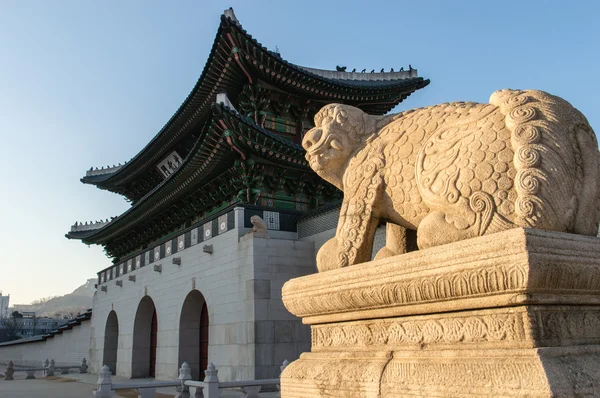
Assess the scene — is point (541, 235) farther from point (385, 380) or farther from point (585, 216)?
point (385, 380)

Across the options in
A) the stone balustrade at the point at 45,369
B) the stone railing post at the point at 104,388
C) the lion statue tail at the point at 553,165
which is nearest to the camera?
the lion statue tail at the point at 553,165

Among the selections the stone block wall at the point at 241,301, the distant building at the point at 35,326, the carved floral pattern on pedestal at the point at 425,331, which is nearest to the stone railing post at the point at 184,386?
the stone block wall at the point at 241,301

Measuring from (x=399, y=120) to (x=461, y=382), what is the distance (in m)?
1.74

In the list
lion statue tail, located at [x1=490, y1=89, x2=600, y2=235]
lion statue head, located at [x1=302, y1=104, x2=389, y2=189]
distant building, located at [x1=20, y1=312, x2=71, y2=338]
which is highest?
distant building, located at [x1=20, y1=312, x2=71, y2=338]

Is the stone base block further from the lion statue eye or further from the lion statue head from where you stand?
the lion statue eye

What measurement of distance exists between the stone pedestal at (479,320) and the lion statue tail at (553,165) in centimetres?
22

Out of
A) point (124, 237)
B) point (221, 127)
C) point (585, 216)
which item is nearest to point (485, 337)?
point (585, 216)

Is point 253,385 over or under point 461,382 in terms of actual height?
under

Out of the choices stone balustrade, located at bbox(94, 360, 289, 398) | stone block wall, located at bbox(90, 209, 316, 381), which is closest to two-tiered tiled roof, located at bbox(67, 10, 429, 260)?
stone block wall, located at bbox(90, 209, 316, 381)

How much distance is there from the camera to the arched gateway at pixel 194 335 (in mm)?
15852

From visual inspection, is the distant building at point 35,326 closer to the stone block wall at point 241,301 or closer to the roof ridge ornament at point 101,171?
the roof ridge ornament at point 101,171

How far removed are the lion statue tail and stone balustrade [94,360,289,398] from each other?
860 cm

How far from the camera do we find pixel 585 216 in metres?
2.62

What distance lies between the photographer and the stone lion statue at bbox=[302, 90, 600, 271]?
101 inches
